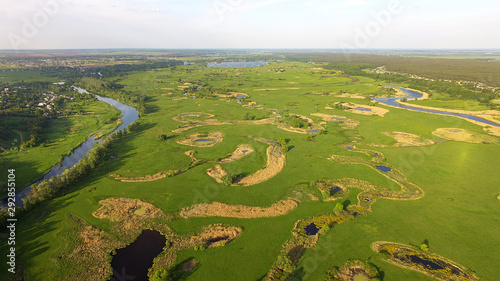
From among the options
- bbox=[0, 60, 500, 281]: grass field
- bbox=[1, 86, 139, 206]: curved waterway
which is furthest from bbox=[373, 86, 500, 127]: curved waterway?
bbox=[1, 86, 139, 206]: curved waterway

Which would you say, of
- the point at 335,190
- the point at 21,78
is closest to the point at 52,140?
the point at 335,190

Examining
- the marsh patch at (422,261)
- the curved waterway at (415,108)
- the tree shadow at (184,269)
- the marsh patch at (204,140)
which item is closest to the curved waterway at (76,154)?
the marsh patch at (204,140)

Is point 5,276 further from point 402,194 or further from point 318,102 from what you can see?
point 318,102

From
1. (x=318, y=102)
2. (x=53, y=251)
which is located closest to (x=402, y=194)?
(x=53, y=251)

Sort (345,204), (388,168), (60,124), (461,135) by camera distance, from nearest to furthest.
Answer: (345,204)
(388,168)
(461,135)
(60,124)

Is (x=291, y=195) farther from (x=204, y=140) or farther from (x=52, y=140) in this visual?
(x=52, y=140)

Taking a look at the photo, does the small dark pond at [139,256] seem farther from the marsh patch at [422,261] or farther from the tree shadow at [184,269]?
the marsh patch at [422,261]
